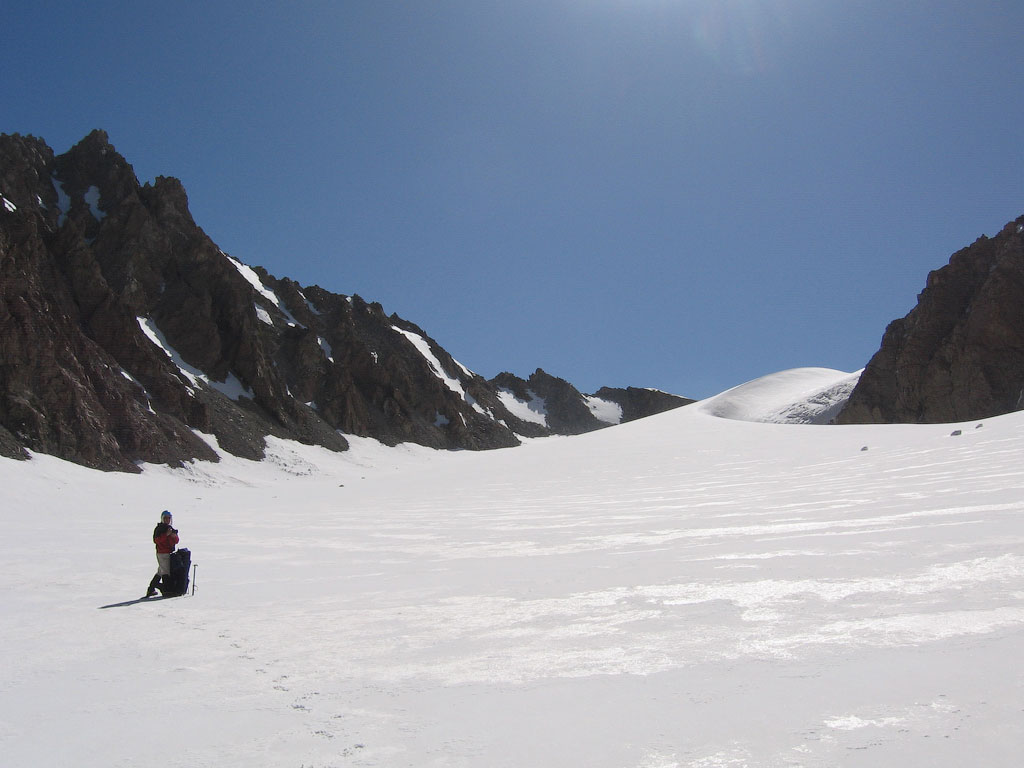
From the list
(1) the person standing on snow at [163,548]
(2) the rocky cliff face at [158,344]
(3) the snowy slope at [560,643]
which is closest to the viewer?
(3) the snowy slope at [560,643]

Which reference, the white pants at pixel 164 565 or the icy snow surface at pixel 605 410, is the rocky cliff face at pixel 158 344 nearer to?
the white pants at pixel 164 565

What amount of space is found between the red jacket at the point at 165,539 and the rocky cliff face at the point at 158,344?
22404mm

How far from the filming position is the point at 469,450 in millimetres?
87500

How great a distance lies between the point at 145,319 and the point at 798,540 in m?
60.5

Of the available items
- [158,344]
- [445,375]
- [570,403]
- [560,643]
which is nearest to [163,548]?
[560,643]

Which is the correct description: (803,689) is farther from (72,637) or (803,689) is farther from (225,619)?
(72,637)

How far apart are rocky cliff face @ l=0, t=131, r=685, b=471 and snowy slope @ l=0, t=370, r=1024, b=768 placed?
2348 centimetres

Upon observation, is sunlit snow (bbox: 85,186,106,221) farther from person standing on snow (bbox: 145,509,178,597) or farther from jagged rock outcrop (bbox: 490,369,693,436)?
jagged rock outcrop (bbox: 490,369,693,436)

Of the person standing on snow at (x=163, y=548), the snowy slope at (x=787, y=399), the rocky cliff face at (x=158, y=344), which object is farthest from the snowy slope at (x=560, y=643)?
the snowy slope at (x=787, y=399)

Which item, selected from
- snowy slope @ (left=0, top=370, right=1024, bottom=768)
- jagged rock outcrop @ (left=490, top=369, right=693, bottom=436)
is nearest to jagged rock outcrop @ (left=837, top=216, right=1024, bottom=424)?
snowy slope @ (left=0, top=370, right=1024, bottom=768)

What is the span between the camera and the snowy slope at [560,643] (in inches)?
132

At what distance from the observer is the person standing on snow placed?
26.2 ft

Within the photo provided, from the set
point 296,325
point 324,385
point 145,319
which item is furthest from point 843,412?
point 145,319

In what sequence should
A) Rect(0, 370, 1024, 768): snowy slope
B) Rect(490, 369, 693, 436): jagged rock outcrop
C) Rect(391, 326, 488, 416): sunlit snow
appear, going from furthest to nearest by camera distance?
Rect(490, 369, 693, 436): jagged rock outcrop → Rect(391, 326, 488, 416): sunlit snow → Rect(0, 370, 1024, 768): snowy slope
